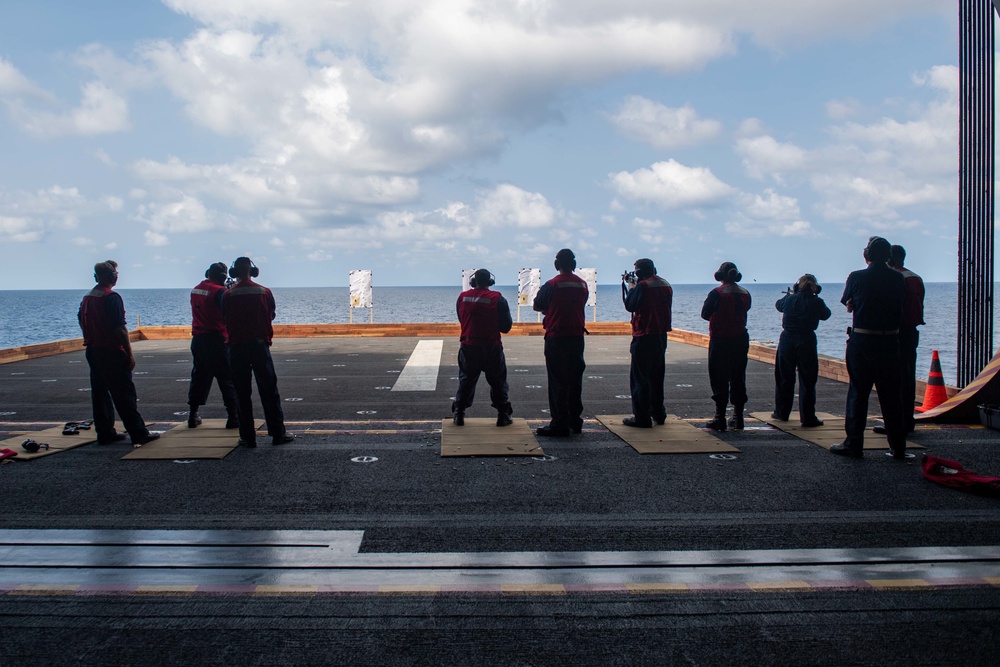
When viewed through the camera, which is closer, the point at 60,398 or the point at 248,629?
the point at 248,629

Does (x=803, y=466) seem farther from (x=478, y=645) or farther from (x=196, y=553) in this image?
(x=196, y=553)

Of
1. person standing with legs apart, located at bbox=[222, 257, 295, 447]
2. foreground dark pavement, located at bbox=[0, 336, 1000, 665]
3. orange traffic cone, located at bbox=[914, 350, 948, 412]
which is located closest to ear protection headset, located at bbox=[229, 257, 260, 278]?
person standing with legs apart, located at bbox=[222, 257, 295, 447]

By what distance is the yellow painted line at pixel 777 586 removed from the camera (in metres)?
3.79

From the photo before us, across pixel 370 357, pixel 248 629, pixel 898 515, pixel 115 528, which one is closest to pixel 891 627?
pixel 898 515

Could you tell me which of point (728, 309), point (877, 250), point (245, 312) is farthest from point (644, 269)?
point (245, 312)

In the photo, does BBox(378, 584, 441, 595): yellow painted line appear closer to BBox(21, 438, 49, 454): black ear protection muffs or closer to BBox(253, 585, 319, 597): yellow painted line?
BBox(253, 585, 319, 597): yellow painted line

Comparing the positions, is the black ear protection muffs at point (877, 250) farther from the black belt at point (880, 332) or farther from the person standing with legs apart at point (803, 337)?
the person standing with legs apart at point (803, 337)

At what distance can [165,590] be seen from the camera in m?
3.79

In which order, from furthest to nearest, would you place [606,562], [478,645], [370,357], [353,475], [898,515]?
1. [370,357]
2. [353,475]
3. [898,515]
4. [606,562]
5. [478,645]

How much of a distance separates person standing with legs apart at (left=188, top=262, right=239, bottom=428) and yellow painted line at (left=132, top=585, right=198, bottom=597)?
4.68 m

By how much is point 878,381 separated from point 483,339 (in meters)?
4.13

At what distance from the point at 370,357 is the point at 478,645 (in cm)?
1574

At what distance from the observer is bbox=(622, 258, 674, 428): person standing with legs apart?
26.9 ft

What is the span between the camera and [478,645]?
3.22m
